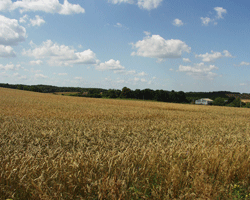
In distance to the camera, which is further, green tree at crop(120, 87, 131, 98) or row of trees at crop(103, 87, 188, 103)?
green tree at crop(120, 87, 131, 98)

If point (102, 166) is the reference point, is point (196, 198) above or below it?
below

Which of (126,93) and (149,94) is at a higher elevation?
(149,94)

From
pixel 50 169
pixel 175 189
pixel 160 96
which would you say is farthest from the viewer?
pixel 160 96

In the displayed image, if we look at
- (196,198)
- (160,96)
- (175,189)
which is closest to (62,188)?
(175,189)

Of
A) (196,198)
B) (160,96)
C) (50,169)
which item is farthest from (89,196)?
(160,96)

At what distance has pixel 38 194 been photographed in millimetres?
2570

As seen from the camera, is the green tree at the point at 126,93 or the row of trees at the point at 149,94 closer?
the row of trees at the point at 149,94

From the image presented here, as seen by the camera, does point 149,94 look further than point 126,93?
Yes

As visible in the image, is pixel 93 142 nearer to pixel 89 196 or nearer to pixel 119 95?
pixel 89 196

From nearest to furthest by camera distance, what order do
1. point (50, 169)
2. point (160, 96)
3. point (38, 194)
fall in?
point (38, 194) → point (50, 169) → point (160, 96)

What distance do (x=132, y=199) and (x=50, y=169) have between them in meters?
1.56

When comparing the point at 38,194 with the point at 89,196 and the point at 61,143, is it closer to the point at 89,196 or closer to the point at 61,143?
the point at 89,196

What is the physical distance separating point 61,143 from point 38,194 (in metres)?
3.42

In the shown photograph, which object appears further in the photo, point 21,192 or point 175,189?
point 175,189
